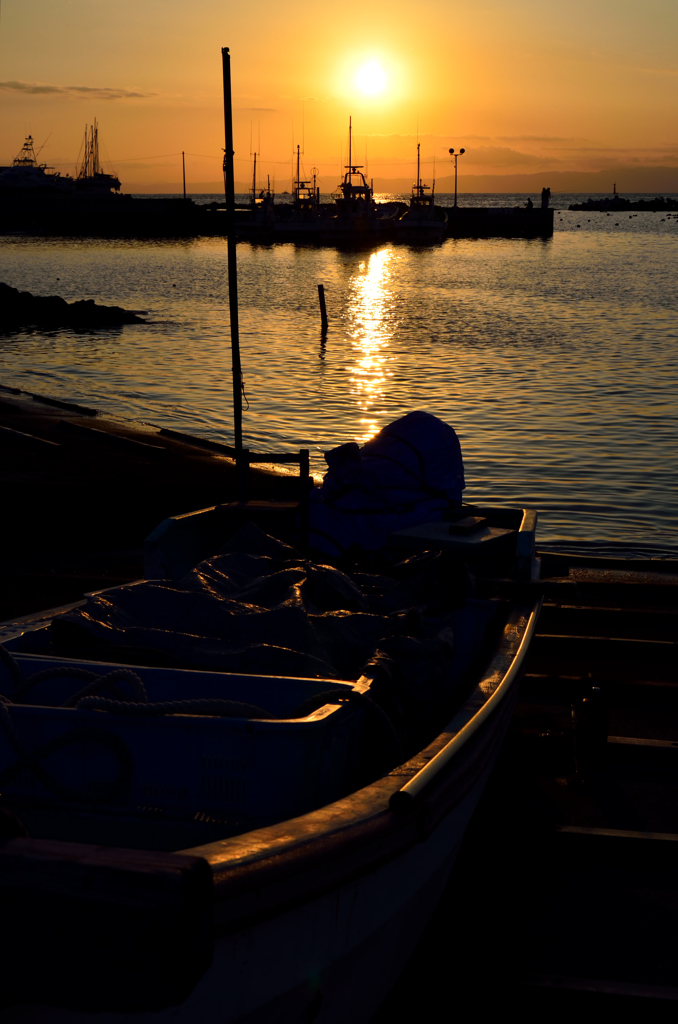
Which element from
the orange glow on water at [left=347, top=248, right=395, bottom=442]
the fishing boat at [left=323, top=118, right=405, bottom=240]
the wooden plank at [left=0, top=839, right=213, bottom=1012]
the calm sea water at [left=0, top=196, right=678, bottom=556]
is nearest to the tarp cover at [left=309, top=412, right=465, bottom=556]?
the calm sea water at [left=0, top=196, right=678, bottom=556]

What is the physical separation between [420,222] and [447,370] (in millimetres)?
83580

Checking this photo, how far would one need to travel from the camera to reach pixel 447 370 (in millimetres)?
29500

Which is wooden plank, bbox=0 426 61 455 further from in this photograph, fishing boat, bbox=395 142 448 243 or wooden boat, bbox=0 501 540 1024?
fishing boat, bbox=395 142 448 243

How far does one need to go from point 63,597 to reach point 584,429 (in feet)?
48.0

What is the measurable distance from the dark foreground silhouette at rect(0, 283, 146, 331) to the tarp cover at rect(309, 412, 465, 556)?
35003 millimetres

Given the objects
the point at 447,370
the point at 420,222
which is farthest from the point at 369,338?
the point at 420,222

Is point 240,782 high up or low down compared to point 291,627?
down

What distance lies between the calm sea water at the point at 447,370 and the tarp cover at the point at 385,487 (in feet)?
15.5

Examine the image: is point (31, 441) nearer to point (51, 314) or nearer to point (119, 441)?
point (119, 441)

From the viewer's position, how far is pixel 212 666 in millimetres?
4461

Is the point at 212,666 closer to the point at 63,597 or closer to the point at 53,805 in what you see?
the point at 53,805

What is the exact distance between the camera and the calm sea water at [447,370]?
53.6 feet

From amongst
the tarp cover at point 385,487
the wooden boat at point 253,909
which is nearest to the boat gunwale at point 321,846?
the wooden boat at point 253,909

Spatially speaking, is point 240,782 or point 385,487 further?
point 385,487
